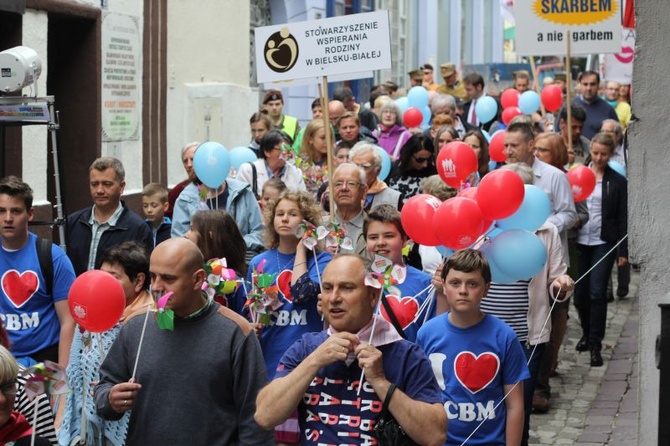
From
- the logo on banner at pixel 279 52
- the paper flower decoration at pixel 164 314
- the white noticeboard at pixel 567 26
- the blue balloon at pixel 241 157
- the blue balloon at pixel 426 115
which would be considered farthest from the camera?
the blue balloon at pixel 426 115

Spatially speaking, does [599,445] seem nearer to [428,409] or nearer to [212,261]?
[212,261]

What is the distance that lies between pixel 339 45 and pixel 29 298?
10.3 feet

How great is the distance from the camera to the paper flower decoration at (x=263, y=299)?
6.77 meters

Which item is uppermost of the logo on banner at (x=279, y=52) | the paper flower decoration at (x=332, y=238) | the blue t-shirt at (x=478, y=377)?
the logo on banner at (x=279, y=52)

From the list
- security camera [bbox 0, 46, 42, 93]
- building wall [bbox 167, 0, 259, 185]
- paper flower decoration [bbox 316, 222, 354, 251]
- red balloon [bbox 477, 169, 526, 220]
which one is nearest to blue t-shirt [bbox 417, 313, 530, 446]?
red balloon [bbox 477, 169, 526, 220]

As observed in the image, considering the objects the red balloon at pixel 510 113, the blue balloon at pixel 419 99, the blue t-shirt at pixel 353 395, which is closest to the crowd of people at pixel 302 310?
the blue t-shirt at pixel 353 395

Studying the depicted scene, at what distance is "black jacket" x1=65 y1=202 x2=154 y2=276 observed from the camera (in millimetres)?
8250

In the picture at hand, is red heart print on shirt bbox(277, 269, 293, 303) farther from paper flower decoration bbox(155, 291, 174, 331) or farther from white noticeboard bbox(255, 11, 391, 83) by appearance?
white noticeboard bbox(255, 11, 391, 83)

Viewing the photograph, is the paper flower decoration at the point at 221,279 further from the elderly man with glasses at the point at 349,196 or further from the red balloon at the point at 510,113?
the red balloon at the point at 510,113

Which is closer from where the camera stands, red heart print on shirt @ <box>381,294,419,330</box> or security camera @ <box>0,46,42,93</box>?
red heart print on shirt @ <box>381,294,419,330</box>

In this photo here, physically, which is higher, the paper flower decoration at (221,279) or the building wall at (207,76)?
the building wall at (207,76)

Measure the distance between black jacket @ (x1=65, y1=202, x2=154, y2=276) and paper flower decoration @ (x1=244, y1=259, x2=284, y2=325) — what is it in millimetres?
1621

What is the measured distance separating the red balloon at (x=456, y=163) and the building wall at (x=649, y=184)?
11.1 feet

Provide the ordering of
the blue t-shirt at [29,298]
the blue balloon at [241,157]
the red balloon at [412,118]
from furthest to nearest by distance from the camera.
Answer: the red balloon at [412,118], the blue balloon at [241,157], the blue t-shirt at [29,298]
